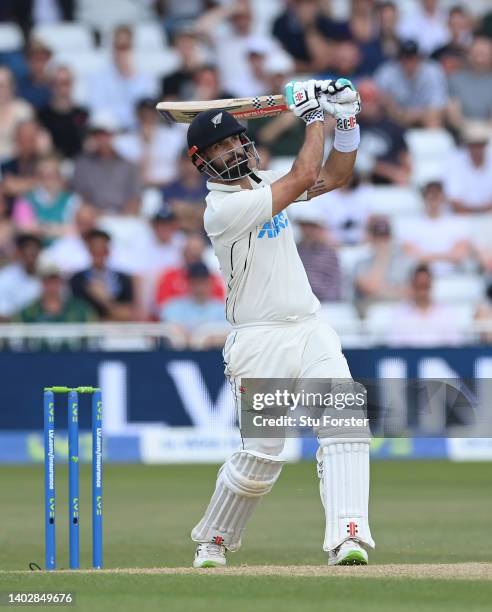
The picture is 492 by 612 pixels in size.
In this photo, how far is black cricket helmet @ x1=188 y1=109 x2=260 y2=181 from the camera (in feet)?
20.4

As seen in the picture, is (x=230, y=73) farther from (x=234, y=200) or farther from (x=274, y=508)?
(x=234, y=200)

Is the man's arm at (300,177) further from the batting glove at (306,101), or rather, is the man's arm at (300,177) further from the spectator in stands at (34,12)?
the spectator in stands at (34,12)

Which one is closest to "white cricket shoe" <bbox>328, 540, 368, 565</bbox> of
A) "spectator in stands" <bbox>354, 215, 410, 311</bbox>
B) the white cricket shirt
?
the white cricket shirt

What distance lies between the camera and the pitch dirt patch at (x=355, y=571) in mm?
5730

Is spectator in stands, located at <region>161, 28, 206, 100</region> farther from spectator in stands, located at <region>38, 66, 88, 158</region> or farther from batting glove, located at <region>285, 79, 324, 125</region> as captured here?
batting glove, located at <region>285, 79, 324, 125</region>

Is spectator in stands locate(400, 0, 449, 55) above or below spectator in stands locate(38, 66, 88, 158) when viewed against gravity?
above

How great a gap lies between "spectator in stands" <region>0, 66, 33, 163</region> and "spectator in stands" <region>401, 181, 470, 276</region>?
12.3ft

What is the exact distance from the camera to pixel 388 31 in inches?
605

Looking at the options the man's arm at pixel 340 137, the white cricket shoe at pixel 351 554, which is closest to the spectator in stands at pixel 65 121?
the man's arm at pixel 340 137

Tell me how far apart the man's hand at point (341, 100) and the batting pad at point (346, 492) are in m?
1.32

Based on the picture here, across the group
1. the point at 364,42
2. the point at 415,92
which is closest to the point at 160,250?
the point at 415,92

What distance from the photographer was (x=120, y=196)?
13.8 m

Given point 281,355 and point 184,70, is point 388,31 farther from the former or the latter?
point 281,355

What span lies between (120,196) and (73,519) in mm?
7884
